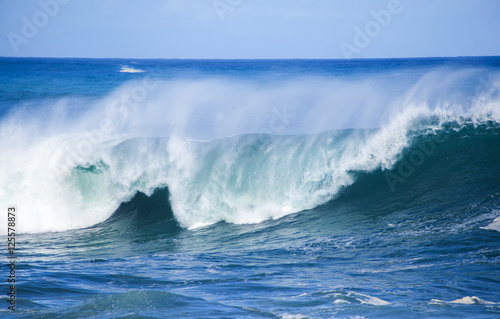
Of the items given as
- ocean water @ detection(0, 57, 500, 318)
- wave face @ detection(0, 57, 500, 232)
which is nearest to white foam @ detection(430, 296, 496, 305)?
ocean water @ detection(0, 57, 500, 318)

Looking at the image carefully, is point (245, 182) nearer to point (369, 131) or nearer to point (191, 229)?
point (191, 229)

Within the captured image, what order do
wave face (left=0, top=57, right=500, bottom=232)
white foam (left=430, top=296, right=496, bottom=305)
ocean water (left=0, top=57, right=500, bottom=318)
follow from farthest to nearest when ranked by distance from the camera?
wave face (left=0, top=57, right=500, bottom=232) < ocean water (left=0, top=57, right=500, bottom=318) < white foam (left=430, top=296, right=496, bottom=305)

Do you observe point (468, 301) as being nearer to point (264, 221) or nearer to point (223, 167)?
point (264, 221)

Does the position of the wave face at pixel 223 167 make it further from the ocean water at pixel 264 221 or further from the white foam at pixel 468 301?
the white foam at pixel 468 301

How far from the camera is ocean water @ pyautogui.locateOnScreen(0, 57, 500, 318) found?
216 inches

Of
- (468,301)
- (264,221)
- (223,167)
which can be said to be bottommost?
(468,301)

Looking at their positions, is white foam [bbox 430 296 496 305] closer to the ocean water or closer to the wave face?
the ocean water

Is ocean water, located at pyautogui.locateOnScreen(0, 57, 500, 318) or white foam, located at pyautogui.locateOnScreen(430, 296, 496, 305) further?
ocean water, located at pyautogui.locateOnScreen(0, 57, 500, 318)

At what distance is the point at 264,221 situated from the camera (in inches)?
405

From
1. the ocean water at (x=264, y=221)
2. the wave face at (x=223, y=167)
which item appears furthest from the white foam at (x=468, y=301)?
the wave face at (x=223, y=167)

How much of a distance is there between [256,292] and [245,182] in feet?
18.8

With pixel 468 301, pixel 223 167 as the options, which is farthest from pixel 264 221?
pixel 468 301

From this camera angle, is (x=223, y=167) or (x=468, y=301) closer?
(x=468, y=301)

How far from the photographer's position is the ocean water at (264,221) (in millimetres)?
5492
